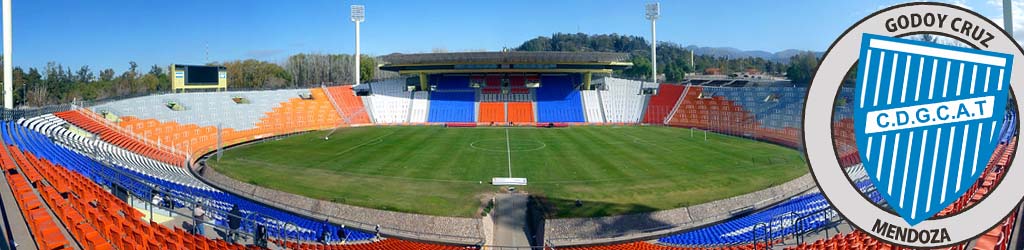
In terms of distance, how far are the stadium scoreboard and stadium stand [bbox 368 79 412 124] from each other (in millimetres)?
17362

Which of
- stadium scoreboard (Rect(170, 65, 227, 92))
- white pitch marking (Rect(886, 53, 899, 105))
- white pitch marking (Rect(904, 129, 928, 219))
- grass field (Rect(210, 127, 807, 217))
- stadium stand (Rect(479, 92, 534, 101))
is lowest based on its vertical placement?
grass field (Rect(210, 127, 807, 217))

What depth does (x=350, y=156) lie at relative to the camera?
113 ft

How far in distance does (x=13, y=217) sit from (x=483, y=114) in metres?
55.5

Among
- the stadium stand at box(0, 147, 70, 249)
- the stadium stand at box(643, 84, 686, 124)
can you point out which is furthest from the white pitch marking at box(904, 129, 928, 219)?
the stadium stand at box(643, 84, 686, 124)

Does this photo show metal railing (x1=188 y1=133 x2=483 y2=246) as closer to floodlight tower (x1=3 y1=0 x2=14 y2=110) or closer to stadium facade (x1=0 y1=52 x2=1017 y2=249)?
stadium facade (x1=0 y1=52 x2=1017 y2=249)

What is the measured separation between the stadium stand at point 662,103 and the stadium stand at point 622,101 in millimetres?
1207

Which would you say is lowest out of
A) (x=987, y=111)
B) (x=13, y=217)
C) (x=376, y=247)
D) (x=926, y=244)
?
(x=376, y=247)

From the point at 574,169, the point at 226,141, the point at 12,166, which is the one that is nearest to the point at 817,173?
the point at 12,166

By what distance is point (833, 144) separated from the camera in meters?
3.99

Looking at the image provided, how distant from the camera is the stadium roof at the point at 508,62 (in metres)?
61.3

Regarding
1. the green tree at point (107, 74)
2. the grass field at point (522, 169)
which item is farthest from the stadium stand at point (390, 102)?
the green tree at point (107, 74)

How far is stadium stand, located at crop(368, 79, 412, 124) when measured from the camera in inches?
2479

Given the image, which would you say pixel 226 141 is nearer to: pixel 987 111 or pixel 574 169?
pixel 574 169

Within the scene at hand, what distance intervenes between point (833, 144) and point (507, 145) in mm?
36713
